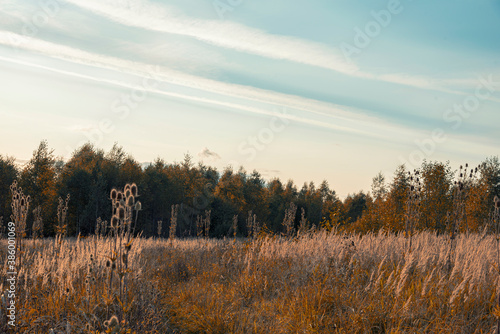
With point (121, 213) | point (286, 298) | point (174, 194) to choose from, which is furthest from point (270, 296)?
point (174, 194)

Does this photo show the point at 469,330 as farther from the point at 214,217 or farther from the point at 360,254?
the point at 214,217

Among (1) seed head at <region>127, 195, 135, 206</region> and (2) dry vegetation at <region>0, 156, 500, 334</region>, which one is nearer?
(1) seed head at <region>127, 195, 135, 206</region>

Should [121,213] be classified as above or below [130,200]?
below

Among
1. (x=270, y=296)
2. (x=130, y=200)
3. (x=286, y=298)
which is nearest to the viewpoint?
(x=130, y=200)

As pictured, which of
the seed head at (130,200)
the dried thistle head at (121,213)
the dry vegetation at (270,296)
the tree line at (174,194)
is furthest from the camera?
the tree line at (174,194)

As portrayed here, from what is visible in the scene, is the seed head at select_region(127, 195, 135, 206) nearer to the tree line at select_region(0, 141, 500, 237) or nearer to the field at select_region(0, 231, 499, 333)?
the field at select_region(0, 231, 499, 333)

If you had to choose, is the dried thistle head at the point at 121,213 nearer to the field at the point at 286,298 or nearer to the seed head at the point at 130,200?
the seed head at the point at 130,200

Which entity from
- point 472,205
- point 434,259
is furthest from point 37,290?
point 472,205

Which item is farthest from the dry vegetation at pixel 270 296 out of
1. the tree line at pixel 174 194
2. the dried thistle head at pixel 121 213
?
the tree line at pixel 174 194

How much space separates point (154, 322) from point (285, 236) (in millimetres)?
6323

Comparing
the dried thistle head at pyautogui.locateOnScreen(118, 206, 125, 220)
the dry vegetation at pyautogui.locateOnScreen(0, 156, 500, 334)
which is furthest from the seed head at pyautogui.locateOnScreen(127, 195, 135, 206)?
the dried thistle head at pyautogui.locateOnScreen(118, 206, 125, 220)

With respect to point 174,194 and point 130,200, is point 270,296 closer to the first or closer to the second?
point 130,200

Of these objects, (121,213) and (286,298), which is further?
(286,298)

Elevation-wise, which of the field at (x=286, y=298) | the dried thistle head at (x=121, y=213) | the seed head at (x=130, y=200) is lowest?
the field at (x=286, y=298)
